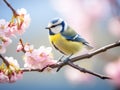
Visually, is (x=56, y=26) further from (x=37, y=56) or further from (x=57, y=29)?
(x=37, y=56)

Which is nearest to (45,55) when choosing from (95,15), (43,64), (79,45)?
(43,64)

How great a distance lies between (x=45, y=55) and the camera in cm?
138

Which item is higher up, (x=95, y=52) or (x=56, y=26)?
(x=56, y=26)

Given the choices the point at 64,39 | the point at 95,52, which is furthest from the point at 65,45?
the point at 95,52

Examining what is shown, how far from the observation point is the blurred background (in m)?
1.39

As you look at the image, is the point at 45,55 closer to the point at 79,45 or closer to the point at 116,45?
the point at 79,45

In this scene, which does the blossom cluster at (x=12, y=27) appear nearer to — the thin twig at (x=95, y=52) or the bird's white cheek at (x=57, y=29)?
the bird's white cheek at (x=57, y=29)

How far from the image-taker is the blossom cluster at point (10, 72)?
1366 mm

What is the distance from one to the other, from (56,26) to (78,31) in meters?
0.10

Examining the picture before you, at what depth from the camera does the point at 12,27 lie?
1352mm

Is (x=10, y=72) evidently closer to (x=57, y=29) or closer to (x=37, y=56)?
(x=37, y=56)

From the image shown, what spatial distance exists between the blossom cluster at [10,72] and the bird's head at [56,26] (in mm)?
208

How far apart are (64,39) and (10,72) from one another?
26cm

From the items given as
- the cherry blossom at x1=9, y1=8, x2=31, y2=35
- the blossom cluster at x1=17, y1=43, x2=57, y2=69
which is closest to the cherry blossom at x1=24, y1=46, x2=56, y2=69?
the blossom cluster at x1=17, y1=43, x2=57, y2=69
